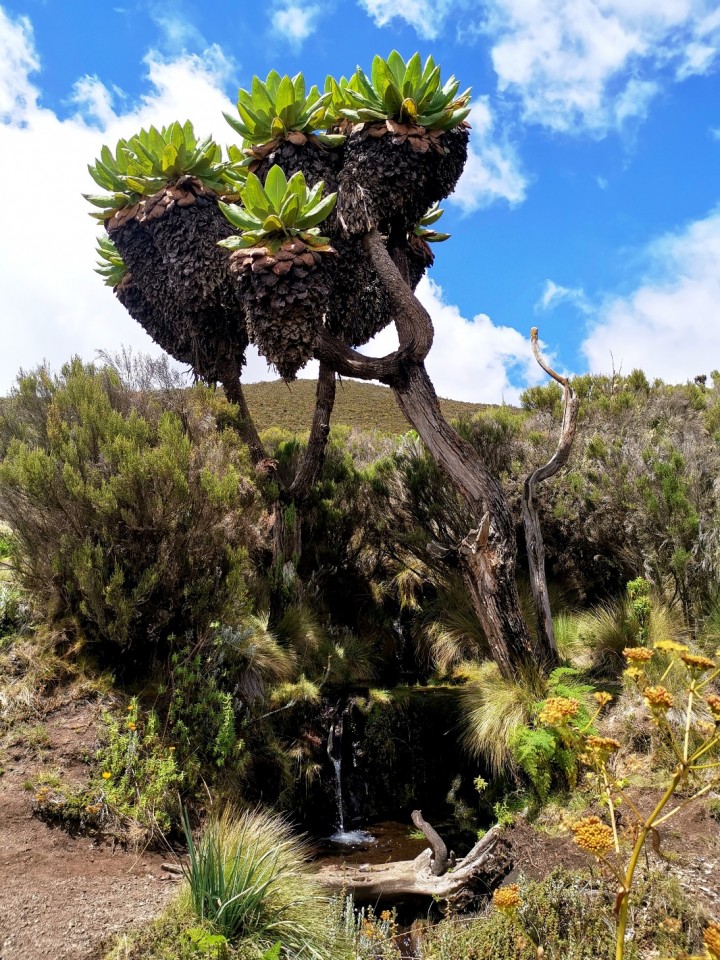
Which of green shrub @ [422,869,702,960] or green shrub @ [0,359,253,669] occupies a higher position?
green shrub @ [0,359,253,669]

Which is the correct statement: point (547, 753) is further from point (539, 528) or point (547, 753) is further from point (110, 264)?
point (110, 264)

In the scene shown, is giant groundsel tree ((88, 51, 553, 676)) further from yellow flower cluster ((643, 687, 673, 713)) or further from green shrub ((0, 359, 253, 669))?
yellow flower cluster ((643, 687, 673, 713))

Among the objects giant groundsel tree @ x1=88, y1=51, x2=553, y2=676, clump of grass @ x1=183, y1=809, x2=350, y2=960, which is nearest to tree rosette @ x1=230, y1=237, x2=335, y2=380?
giant groundsel tree @ x1=88, y1=51, x2=553, y2=676

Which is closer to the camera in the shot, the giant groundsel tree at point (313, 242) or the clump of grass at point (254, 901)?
the clump of grass at point (254, 901)

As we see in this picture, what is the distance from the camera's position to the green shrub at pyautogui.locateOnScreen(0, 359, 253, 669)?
566cm

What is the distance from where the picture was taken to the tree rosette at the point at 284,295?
6.53 m

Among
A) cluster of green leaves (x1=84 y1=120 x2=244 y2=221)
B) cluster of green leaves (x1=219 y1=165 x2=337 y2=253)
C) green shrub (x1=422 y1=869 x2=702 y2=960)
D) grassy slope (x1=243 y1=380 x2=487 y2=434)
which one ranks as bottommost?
green shrub (x1=422 y1=869 x2=702 y2=960)

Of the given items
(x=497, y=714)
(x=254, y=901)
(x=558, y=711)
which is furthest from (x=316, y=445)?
(x=558, y=711)

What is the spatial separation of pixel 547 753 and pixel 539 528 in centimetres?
259

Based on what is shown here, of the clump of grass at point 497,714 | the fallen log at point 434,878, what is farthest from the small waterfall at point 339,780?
the clump of grass at point 497,714

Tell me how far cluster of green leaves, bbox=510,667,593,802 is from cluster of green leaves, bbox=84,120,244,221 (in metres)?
7.08

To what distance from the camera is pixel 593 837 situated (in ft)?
8.00

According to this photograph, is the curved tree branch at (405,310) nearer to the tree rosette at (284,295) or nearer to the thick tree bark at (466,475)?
the thick tree bark at (466,475)

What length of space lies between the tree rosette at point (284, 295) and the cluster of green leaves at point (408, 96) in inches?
77.2
